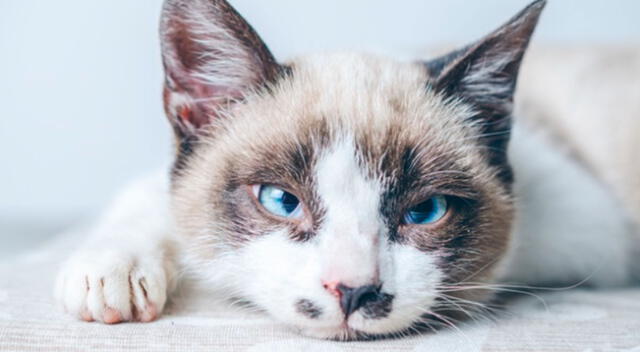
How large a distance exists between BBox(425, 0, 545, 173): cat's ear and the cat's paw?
678 mm

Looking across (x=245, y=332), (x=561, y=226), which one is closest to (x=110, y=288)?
(x=245, y=332)

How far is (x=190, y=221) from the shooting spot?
1417mm

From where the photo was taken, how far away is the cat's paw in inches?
48.1

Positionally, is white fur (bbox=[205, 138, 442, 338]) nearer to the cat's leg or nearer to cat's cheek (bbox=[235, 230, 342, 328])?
cat's cheek (bbox=[235, 230, 342, 328])

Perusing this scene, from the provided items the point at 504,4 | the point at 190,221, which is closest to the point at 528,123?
the point at 504,4

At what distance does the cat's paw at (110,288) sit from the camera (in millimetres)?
1223

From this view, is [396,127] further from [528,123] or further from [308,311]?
[528,123]

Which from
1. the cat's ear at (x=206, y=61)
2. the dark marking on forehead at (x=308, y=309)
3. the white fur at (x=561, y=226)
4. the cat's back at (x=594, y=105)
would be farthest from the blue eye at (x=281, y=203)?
the cat's back at (x=594, y=105)

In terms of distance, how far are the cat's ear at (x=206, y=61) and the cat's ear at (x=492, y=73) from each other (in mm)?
352

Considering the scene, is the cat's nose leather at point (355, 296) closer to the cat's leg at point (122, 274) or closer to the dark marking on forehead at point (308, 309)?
the dark marking on forehead at point (308, 309)

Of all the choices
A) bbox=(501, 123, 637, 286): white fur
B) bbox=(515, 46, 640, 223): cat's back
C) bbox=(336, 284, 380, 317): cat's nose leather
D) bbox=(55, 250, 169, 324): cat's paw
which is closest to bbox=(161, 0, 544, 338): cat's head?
bbox=(336, 284, 380, 317): cat's nose leather

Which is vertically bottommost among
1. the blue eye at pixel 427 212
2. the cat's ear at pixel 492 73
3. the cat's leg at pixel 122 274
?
the cat's leg at pixel 122 274

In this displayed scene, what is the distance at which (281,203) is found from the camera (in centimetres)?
126

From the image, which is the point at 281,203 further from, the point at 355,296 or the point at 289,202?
the point at 355,296
